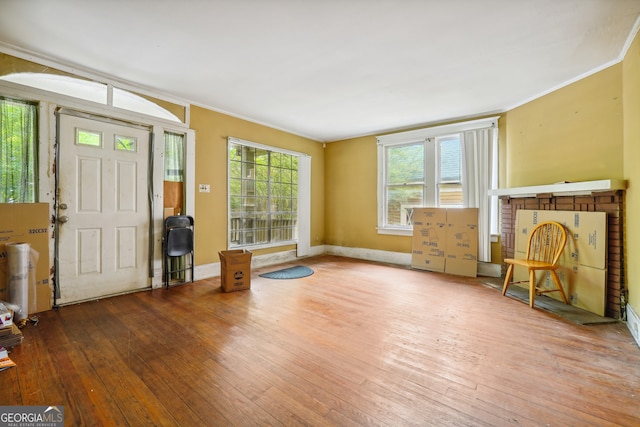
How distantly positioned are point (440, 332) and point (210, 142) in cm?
406

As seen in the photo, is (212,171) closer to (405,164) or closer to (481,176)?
(405,164)

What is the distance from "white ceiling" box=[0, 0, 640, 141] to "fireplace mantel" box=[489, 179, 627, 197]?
130 cm

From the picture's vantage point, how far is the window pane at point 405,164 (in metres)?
5.19

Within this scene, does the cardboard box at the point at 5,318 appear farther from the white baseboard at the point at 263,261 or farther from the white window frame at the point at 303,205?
the white window frame at the point at 303,205

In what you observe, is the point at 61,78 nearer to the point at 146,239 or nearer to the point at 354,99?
the point at 146,239

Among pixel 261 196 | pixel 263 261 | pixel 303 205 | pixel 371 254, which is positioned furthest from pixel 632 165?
pixel 263 261

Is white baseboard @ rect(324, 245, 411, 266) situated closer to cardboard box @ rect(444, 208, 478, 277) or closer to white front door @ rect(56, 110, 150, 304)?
cardboard box @ rect(444, 208, 478, 277)

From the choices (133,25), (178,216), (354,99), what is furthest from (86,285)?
(354,99)

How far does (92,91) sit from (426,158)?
5.06 metres

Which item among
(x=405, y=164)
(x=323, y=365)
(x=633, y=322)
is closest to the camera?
(x=323, y=365)

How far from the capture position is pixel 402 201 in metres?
5.42

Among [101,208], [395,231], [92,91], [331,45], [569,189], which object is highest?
[331,45]

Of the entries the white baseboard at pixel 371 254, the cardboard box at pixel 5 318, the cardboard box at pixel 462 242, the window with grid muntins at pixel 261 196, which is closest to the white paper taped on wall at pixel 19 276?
the cardboard box at pixel 5 318

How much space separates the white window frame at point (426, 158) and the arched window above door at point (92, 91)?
380cm
